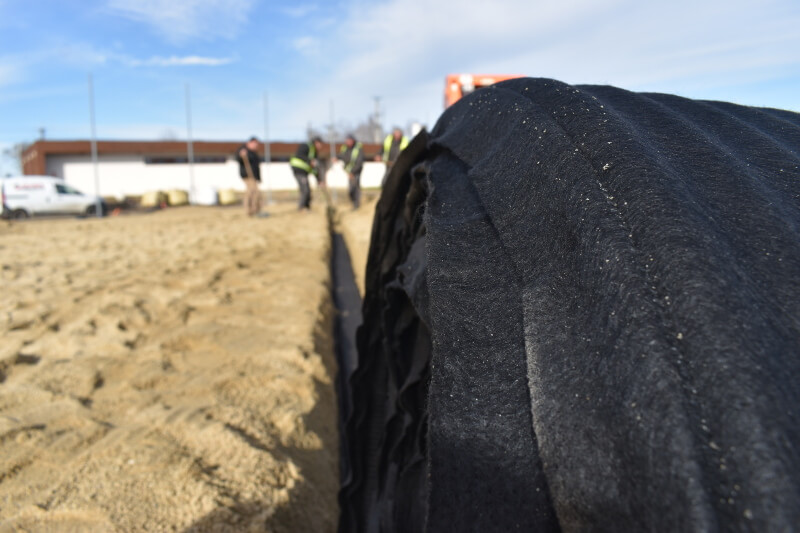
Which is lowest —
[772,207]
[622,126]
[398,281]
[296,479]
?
[296,479]

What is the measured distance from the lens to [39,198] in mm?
20000

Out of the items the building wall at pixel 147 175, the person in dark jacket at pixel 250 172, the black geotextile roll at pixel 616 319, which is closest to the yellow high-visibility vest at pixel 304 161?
the person in dark jacket at pixel 250 172

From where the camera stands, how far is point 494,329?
2.38 ft

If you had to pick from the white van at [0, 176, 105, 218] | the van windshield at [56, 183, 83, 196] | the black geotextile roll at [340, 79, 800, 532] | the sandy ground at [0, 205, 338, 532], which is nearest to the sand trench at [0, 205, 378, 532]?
the sandy ground at [0, 205, 338, 532]

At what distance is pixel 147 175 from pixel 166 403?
31708mm

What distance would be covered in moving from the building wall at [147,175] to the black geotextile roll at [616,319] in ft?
96.5

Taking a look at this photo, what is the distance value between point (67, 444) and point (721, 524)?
2172mm

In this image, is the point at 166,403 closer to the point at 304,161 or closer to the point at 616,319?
the point at 616,319

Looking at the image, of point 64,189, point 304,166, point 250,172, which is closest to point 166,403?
point 250,172

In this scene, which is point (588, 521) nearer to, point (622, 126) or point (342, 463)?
point (622, 126)

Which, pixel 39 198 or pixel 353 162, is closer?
pixel 353 162

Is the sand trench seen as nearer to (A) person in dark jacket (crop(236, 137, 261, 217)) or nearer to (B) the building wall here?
(A) person in dark jacket (crop(236, 137, 261, 217))

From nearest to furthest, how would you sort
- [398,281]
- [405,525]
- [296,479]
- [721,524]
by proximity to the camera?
[721,524]
[405,525]
[398,281]
[296,479]

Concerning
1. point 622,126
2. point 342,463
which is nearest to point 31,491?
point 342,463
